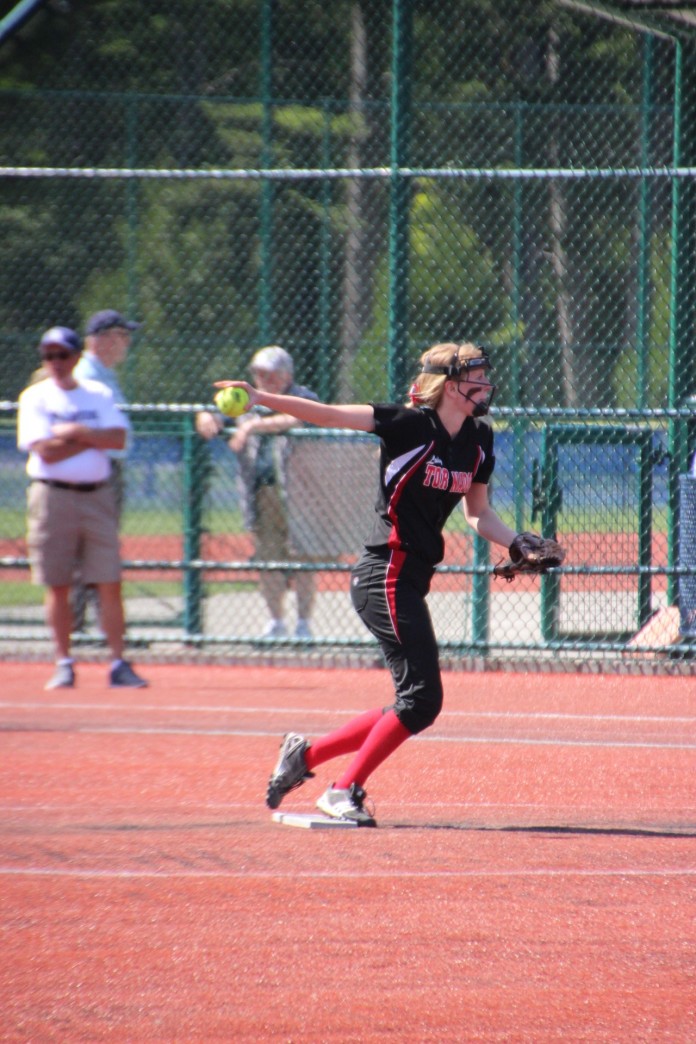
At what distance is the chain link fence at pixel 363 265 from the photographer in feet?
30.5

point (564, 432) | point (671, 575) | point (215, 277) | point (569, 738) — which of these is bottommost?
point (569, 738)

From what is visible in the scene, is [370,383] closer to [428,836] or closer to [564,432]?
[564,432]

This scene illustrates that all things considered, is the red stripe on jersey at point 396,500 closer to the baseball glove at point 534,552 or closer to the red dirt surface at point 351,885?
the baseball glove at point 534,552

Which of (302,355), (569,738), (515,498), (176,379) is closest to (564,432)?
(515,498)

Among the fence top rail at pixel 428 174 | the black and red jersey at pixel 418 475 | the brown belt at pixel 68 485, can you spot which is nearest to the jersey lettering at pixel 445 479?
the black and red jersey at pixel 418 475

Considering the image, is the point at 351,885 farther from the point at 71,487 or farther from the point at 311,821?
the point at 71,487

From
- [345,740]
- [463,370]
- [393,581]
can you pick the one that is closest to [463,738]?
[345,740]

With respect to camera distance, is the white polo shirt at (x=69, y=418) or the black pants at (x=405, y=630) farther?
the white polo shirt at (x=69, y=418)

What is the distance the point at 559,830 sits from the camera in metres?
5.21

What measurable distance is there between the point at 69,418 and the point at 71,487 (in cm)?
39

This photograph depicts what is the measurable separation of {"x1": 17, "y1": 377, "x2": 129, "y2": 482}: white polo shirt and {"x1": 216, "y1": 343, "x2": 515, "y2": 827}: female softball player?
3.15 meters

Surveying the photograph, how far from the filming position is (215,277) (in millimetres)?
20375

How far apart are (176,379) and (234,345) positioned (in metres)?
0.94

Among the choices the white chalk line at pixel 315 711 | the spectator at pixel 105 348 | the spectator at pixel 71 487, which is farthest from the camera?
the spectator at pixel 105 348
